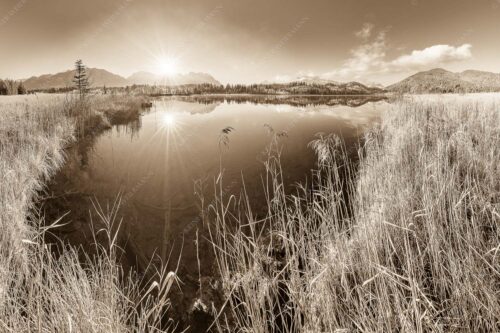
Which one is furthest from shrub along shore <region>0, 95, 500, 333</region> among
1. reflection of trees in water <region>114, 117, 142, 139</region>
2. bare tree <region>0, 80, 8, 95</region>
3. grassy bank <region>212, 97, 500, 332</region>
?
bare tree <region>0, 80, 8, 95</region>

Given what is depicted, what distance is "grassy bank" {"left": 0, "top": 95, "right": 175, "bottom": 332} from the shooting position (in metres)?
2.00

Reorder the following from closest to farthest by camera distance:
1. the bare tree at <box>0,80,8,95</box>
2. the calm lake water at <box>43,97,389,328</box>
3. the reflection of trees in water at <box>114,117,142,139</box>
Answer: the calm lake water at <box>43,97,389,328</box>, the reflection of trees in water at <box>114,117,142,139</box>, the bare tree at <box>0,80,8,95</box>

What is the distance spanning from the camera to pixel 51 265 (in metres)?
3.28

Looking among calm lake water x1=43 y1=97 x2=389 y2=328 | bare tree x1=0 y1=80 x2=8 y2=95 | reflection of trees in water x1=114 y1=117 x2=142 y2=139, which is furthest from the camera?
bare tree x1=0 y1=80 x2=8 y2=95

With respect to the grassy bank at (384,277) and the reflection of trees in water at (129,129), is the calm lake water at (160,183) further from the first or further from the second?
the grassy bank at (384,277)

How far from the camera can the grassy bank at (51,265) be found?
78.7 inches

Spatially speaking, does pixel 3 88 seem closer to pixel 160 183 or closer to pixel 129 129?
pixel 129 129

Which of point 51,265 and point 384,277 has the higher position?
point 384,277

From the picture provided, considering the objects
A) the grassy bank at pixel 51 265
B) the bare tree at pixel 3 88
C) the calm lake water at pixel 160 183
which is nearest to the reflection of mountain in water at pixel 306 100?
the bare tree at pixel 3 88

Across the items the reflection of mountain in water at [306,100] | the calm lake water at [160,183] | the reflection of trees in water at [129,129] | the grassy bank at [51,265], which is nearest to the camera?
the grassy bank at [51,265]

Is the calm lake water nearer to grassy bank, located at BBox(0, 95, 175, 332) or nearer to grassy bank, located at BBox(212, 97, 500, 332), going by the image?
grassy bank, located at BBox(0, 95, 175, 332)

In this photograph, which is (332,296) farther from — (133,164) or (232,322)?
(133,164)

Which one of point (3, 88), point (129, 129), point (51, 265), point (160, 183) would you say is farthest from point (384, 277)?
point (3, 88)

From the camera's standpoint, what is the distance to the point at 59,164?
28.3 feet
